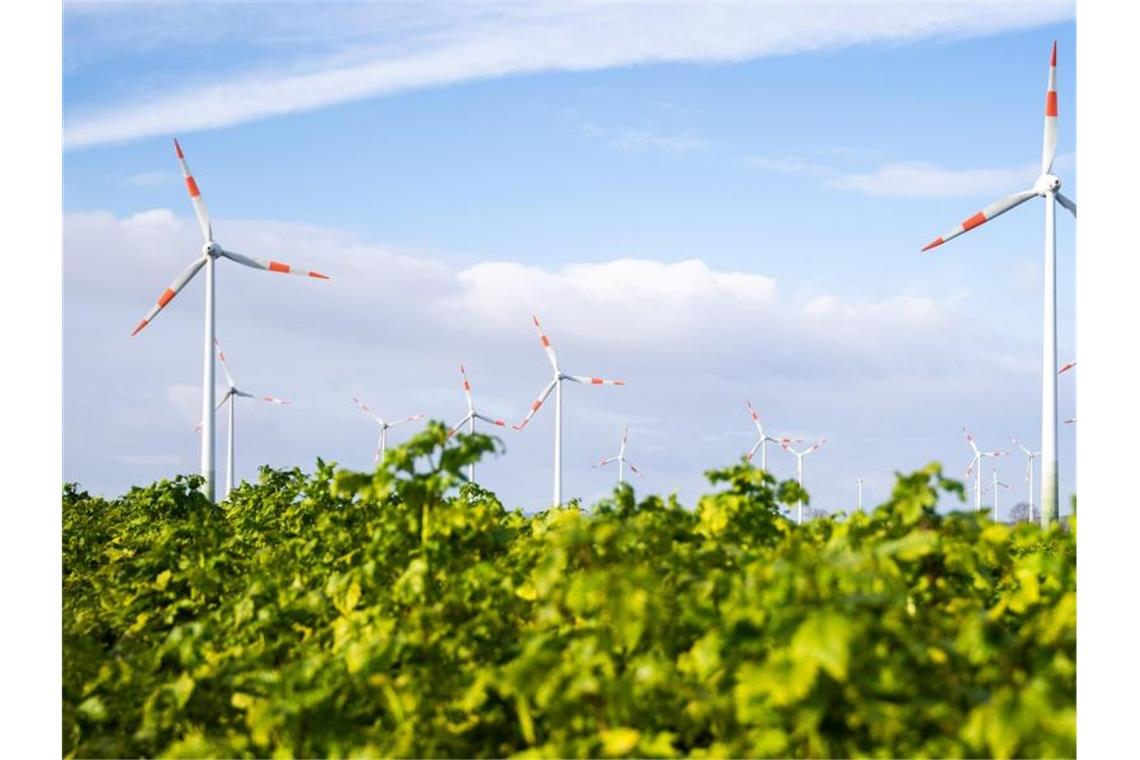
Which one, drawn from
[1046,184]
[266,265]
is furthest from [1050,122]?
[266,265]

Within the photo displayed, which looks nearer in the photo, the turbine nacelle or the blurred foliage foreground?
the blurred foliage foreground

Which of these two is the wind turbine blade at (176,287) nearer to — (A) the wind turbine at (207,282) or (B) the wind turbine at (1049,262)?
(A) the wind turbine at (207,282)

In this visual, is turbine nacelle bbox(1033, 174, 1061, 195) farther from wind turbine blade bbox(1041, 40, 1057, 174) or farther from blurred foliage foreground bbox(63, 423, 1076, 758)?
blurred foliage foreground bbox(63, 423, 1076, 758)

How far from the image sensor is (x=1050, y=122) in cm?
2738

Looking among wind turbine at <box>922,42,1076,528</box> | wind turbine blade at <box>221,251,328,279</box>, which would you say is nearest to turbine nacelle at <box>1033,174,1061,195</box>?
wind turbine at <box>922,42,1076,528</box>

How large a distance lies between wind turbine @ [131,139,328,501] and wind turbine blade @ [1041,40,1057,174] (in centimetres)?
1807

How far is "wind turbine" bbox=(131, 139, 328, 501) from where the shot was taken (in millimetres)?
25422

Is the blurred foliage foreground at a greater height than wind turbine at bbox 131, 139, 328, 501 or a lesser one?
lesser

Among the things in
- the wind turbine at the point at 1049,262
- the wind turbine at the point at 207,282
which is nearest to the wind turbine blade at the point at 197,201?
the wind turbine at the point at 207,282

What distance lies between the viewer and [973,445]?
63.1m

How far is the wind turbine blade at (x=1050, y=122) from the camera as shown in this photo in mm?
26297
